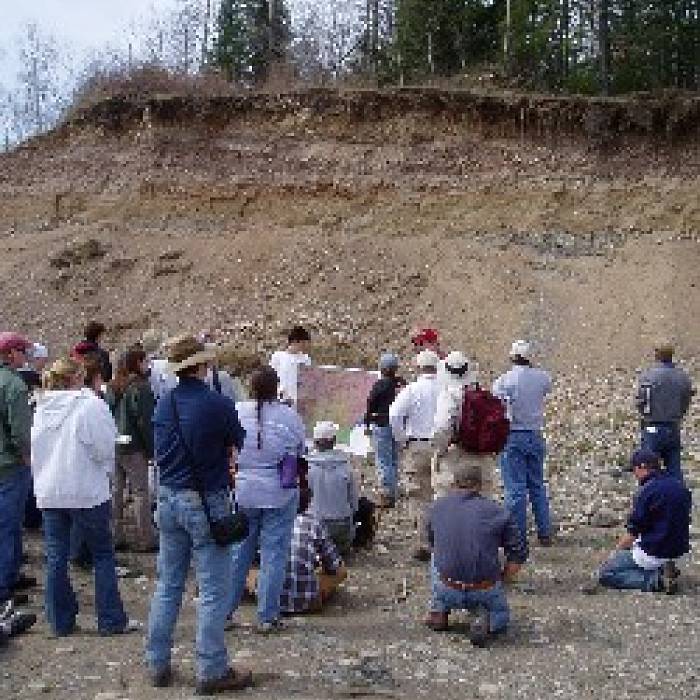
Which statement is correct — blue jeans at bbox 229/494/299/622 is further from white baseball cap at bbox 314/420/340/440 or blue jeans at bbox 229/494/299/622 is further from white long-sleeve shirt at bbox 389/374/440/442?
white long-sleeve shirt at bbox 389/374/440/442

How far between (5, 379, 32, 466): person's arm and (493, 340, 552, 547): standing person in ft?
13.5

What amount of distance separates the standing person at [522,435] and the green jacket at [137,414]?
120 inches

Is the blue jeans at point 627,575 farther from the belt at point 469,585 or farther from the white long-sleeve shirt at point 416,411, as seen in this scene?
the white long-sleeve shirt at point 416,411

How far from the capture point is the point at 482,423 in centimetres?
833

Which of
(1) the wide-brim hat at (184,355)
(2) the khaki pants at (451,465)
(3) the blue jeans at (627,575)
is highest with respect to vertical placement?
(1) the wide-brim hat at (184,355)

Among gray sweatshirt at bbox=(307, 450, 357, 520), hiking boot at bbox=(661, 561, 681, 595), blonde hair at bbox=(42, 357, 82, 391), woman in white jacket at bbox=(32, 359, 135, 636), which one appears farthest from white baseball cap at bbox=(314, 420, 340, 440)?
hiking boot at bbox=(661, 561, 681, 595)

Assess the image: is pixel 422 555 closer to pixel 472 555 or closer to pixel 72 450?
pixel 472 555

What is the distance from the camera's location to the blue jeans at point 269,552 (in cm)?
721

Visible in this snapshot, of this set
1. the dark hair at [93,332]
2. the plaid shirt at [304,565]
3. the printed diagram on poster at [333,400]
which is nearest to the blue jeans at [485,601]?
the plaid shirt at [304,565]

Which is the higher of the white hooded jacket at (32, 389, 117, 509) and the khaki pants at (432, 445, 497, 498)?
the white hooded jacket at (32, 389, 117, 509)

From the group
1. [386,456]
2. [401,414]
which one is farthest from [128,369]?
[386,456]

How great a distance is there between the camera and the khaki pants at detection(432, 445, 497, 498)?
8.47 metres

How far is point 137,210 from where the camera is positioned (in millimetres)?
26359

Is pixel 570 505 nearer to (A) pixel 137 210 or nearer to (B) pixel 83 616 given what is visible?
(B) pixel 83 616
